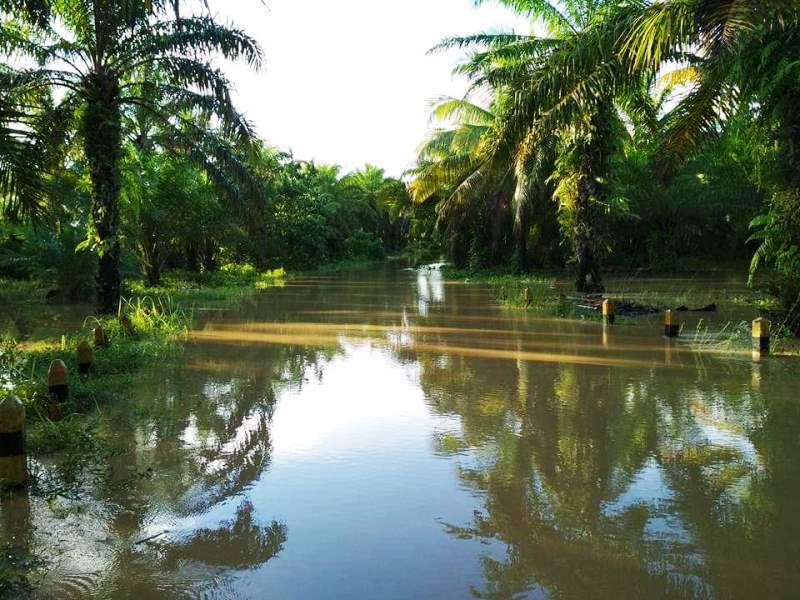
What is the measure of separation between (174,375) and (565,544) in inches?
268

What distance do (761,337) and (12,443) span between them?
968 cm

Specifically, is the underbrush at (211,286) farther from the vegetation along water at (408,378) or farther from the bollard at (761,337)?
the bollard at (761,337)

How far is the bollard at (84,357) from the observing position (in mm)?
8883

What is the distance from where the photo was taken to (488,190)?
3102cm

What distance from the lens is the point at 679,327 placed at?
1298cm

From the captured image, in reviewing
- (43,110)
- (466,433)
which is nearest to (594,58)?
(466,433)

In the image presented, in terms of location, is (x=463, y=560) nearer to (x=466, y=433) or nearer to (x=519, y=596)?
(x=519, y=596)

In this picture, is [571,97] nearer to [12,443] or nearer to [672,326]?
[672,326]

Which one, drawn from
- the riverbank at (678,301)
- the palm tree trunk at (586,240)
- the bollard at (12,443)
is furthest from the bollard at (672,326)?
the bollard at (12,443)

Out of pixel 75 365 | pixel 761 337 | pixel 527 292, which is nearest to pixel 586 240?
pixel 527 292

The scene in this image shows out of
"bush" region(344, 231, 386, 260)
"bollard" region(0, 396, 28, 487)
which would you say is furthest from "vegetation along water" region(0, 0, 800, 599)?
"bush" region(344, 231, 386, 260)

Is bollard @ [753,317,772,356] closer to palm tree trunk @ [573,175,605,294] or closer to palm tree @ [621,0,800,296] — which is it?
palm tree @ [621,0,800,296]

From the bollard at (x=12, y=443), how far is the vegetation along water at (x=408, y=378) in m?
0.02

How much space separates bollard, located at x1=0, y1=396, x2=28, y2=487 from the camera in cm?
502
